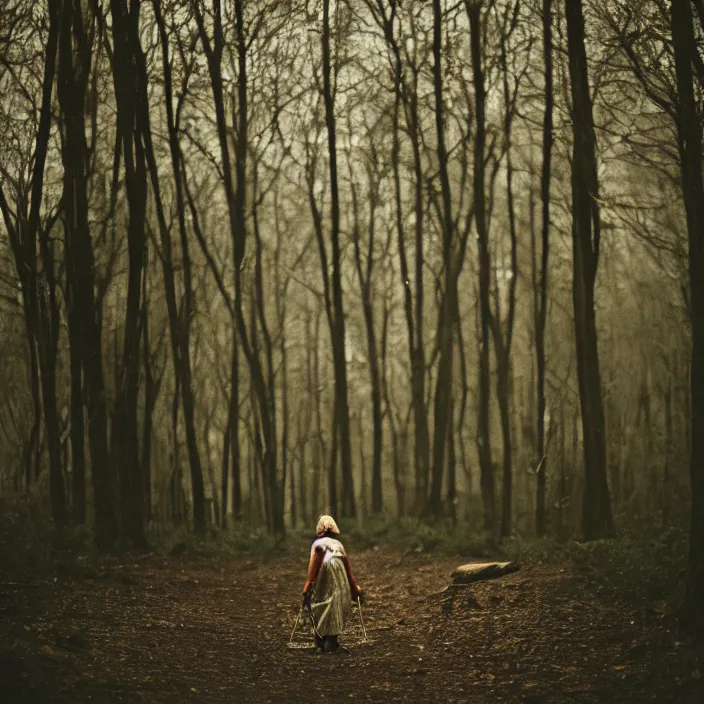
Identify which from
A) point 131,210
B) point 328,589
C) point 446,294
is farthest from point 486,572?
point 446,294

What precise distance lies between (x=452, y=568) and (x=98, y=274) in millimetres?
10980

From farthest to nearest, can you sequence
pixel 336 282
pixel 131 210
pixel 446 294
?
pixel 336 282
pixel 446 294
pixel 131 210

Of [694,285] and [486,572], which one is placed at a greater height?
[694,285]

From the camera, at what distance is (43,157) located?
51.2 feet

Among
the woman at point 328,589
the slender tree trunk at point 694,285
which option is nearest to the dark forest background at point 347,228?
the slender tree trunk at point 694,285

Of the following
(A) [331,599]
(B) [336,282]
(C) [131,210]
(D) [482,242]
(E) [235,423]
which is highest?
(C) [131,210]

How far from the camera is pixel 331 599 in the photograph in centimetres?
1004

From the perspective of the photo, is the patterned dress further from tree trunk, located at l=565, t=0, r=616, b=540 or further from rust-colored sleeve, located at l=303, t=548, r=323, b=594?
tree trunk, located at l=565, t=0, r=616, b=540

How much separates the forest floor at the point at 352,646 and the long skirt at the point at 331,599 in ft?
1.08

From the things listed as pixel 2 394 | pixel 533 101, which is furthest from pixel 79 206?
pixel 2 394

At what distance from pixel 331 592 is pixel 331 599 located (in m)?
0.09

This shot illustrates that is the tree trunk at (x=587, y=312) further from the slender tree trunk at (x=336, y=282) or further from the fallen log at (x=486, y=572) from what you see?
the slender tree trunk at (x=336, y=282)

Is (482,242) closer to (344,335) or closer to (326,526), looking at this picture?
(344,335)

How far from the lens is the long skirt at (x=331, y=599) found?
1002cm
